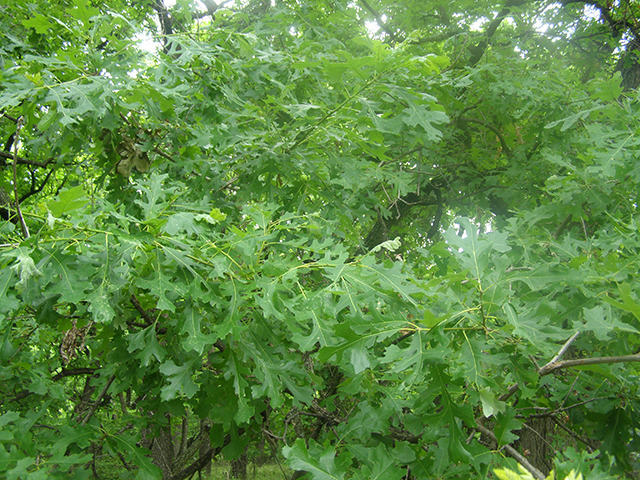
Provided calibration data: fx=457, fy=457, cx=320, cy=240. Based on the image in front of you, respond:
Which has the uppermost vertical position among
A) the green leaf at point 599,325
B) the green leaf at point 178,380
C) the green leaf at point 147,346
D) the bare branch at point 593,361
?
the green leaf at point 147,346

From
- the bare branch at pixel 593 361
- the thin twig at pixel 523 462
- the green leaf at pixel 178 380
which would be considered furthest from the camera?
the green leaf at pixel 178 380

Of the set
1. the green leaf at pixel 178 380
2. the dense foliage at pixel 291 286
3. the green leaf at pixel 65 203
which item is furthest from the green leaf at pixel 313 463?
the green leaf at pixel 65 203

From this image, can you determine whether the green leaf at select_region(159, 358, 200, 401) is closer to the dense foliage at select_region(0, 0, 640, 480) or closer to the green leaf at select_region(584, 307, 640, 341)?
the dense foliage at select_region(0, 0, 640, 480)

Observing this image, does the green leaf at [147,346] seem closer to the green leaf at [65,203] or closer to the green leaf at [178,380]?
the green leaf at [178,380]

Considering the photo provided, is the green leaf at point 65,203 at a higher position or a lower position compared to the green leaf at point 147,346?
higher

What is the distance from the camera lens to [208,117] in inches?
93.8

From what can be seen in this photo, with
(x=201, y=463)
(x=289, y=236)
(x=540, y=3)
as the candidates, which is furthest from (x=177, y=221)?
(x=540, y=3)

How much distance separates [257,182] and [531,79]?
2.65 meters

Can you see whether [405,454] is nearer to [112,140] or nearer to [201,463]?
[201,463]

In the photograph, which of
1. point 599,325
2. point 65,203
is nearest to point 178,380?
point 65,203

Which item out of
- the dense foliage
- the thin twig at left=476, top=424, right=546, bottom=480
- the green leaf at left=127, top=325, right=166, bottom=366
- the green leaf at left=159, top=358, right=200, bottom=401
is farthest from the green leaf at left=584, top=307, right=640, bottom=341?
the green leaf at left=127, top=325, right=166, bottom=366

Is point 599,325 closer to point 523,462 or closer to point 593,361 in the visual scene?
point 593,361

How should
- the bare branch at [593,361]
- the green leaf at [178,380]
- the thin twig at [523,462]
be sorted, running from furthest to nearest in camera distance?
the green leaf at [178,380]
the thin twig at [523,462]
the bare branch at [593,361]

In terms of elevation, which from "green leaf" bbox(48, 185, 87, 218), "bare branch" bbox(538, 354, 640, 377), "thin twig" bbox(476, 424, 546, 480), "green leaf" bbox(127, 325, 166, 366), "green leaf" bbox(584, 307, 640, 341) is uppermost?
"green leaf" bbox(48, 185, 87, 218)
